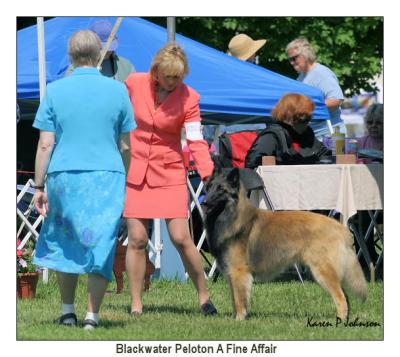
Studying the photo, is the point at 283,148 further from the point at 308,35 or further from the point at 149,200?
the point at 308,35

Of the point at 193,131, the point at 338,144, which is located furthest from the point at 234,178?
the point at 338,144

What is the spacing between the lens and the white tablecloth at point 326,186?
24.8ft

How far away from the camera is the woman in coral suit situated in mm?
6059

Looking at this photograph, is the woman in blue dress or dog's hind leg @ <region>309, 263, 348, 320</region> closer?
the woman in blue dress

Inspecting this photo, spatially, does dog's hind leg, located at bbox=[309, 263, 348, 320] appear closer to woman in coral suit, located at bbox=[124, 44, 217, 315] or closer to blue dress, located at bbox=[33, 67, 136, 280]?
woman in coral suit, located at bbox=[124, 44, 217, 315]

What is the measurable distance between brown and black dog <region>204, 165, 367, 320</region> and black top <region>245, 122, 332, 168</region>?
1553 millimetres

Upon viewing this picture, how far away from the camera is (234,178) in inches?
241

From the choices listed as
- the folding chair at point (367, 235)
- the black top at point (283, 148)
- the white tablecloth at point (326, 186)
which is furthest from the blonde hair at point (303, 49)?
the white tablecloth at point (326, 186)

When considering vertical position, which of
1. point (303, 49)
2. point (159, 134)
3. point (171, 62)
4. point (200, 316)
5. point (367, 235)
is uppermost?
point (303, 49)

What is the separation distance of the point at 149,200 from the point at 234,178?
571 mm

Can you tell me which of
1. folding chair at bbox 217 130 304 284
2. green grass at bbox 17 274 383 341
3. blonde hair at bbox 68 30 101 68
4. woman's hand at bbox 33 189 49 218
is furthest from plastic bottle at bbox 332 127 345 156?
woman's hand at bbox 33 189 49 218

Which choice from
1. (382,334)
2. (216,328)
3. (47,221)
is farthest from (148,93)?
(382,334)

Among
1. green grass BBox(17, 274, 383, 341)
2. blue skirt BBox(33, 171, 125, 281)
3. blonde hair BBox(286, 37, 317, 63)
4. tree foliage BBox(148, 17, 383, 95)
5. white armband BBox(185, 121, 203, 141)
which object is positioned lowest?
green grass BBox(17, 274, 383, 341)
